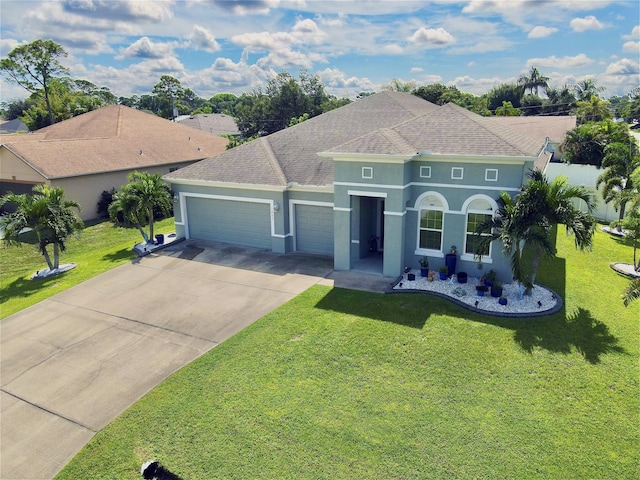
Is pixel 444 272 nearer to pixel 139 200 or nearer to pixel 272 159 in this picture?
pixel 272 159

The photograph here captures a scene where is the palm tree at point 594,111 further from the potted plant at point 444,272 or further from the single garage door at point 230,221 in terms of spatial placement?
the single garage door at point 230,221

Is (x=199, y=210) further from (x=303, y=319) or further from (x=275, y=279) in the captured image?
(x=303, y=319)

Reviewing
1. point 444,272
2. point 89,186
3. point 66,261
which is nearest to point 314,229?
point 444,272

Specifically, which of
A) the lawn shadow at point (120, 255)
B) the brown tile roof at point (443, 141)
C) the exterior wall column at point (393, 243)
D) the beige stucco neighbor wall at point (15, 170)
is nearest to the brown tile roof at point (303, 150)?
the brown tile roof at point (443, 141)

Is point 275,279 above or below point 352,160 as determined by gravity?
below

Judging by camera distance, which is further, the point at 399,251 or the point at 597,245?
the point at 597,245

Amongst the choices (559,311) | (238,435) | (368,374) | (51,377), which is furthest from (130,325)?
(559,311)
